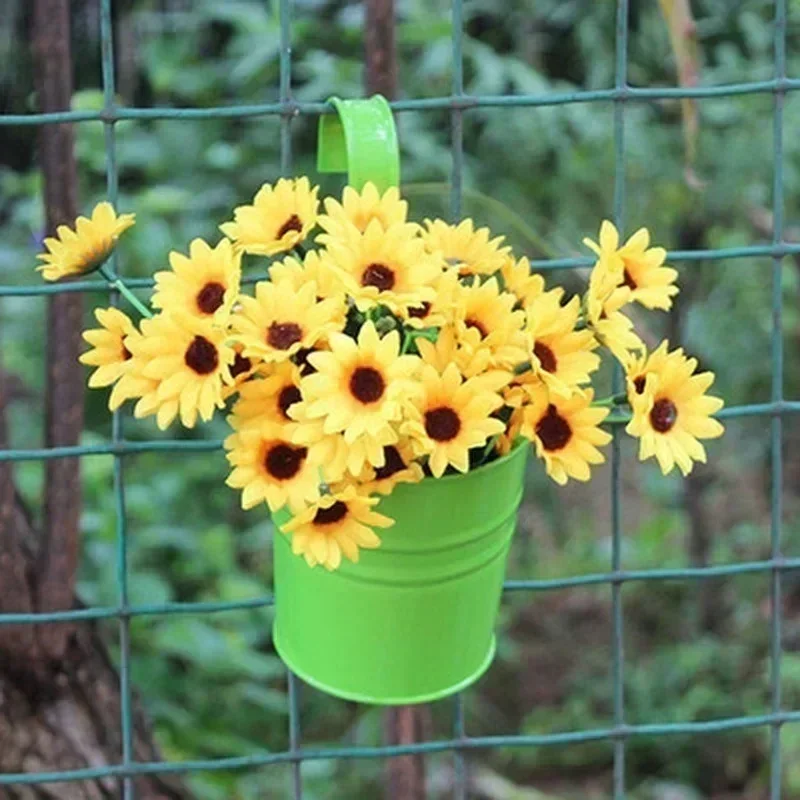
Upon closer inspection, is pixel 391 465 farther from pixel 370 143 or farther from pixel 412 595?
pixel 370 143

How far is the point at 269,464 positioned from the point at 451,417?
0.11m

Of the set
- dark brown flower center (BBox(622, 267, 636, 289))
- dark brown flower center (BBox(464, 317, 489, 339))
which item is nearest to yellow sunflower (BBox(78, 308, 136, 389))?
dark brown flower center (BBox(464, 317, 489, 339))

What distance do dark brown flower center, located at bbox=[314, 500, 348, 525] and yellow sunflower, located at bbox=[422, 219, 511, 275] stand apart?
18 centimetres

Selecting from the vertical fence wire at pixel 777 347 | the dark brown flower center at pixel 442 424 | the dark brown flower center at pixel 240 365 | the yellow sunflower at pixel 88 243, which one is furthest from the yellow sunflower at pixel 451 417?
the vertical fence wire at pixel 777 347

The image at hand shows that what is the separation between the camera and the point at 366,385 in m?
0.98

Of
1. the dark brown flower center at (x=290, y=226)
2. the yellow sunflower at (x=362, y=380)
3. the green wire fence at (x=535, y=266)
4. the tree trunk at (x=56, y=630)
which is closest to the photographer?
the yellow sunflower at (x=362, y=380)

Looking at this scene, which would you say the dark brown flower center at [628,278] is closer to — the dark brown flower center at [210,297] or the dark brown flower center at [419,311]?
the dark brown flower center at [419,311]

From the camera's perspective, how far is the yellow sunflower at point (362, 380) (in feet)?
3.21

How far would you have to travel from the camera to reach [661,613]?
2627 millimetres

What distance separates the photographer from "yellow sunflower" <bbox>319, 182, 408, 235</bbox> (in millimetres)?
1042

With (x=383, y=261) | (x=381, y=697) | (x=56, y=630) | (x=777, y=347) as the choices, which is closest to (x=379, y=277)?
(x=383, y=261)

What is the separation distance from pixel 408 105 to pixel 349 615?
36 centimetres

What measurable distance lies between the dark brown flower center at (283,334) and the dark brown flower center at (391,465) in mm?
86

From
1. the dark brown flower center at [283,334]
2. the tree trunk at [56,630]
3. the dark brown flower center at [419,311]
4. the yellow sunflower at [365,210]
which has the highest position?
the yellow sunflower at [365,210]
